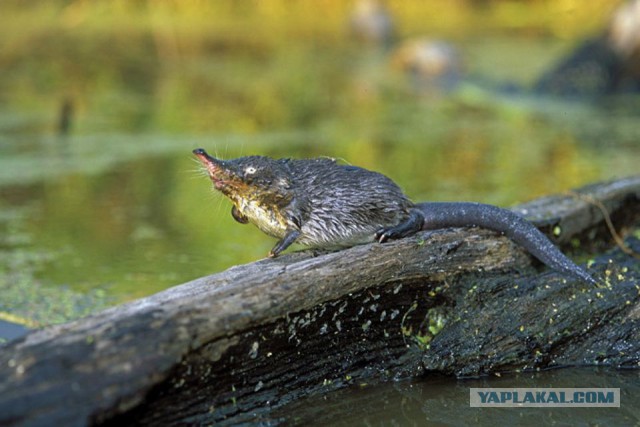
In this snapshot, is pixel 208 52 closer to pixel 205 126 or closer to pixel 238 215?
pixel 205 126

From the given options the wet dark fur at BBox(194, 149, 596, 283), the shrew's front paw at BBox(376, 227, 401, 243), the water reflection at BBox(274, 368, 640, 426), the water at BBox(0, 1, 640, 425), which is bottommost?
the water reflection at BBox(274, 368, 640, 426)

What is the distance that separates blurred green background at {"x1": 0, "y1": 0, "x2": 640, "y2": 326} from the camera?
5941 millimetres

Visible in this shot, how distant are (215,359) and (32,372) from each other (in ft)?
2.01

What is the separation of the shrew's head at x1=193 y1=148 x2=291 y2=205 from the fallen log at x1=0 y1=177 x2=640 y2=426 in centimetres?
28

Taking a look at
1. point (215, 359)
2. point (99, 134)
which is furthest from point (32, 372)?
point (99, 134)

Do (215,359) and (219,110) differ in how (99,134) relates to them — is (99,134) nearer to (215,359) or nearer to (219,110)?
(219,110)

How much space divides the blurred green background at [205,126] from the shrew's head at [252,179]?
44.7 inches

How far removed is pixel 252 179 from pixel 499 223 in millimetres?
1079

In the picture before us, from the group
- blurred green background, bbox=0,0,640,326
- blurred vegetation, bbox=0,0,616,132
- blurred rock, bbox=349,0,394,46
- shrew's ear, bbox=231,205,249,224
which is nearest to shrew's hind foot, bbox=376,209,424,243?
shrew's ear, bbox=231,205,249,224

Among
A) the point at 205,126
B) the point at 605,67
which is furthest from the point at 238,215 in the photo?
the point at 605,67

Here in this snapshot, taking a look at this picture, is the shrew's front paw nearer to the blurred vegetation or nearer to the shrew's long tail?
the shrew's long tail

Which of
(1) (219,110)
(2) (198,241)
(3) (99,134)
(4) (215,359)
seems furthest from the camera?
(1) (219,110)

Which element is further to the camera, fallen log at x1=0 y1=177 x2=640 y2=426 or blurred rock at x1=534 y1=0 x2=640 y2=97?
blurred rock at x1=534 y1=0 x2=640 y2=97

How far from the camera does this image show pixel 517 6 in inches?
788
